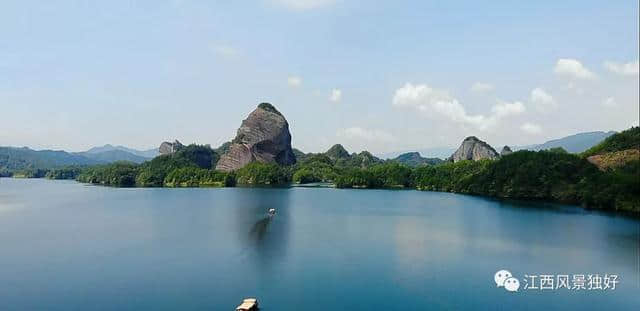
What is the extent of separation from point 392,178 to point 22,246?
224 ft

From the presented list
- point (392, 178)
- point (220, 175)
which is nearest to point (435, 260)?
point (392, 178)

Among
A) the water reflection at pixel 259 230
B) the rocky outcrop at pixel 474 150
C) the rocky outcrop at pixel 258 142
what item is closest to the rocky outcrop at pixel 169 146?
the rocky outcrop at pixel 258 142

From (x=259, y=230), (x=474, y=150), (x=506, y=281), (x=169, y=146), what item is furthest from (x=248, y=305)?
(x=169, y=146)

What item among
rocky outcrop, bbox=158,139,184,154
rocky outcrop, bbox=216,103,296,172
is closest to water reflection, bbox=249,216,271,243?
rocky outcrop, bbox=216,103,296,172

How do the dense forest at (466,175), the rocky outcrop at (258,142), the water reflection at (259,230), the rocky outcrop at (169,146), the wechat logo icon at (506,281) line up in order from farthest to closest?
the rocky outcrop at (169,146) → the rocky outcrop at (258,142) → the dense forest at (466,175) → the water reflection at (259,230) → the wechat logo icon at (506,281)

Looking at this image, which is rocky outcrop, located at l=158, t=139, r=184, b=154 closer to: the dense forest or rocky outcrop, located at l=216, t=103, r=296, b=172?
the dense forest

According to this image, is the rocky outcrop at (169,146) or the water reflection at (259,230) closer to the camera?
the water reflection at (259,230)

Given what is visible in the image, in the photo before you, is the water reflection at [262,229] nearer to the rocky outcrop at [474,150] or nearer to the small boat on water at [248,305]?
the small boat on water at [248,305]

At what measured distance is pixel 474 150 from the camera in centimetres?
12800

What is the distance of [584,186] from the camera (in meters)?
49.1

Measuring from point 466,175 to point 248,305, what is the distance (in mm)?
64543

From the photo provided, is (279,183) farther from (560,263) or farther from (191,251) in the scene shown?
(560,263)

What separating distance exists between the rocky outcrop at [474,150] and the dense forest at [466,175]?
29732mm

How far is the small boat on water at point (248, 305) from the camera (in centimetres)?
1679
